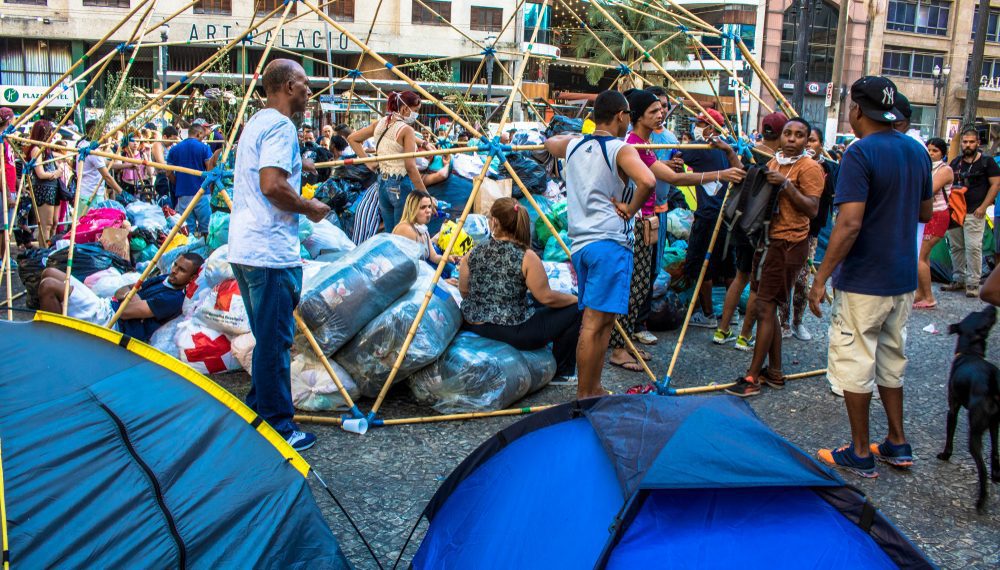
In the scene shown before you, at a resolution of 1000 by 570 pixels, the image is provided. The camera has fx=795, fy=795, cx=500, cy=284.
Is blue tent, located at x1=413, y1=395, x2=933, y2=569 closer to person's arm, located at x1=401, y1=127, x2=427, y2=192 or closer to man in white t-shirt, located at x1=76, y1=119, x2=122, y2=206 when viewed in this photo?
person's arm, located at x1=401, y1=127, x2=427, y2=192

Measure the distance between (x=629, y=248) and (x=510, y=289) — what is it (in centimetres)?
86

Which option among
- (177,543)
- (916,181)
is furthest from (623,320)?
(177,543)

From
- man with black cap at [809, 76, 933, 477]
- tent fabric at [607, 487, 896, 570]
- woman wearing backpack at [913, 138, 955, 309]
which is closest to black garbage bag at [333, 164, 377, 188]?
woman wearing backpack at [913, 138, 955, 309]

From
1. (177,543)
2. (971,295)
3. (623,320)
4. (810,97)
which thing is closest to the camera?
(177,543)

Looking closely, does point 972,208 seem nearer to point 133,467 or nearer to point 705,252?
point 705,252

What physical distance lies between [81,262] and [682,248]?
516 centimetres

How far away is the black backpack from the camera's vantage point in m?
5.05

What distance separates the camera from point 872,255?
12.6 feet

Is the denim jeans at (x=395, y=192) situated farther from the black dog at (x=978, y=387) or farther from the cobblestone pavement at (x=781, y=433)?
the black dog at (x=978, y=387)

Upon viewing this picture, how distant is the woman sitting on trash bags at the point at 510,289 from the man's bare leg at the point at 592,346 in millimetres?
561

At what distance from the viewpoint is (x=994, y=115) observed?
45.1m

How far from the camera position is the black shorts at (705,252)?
6.64 meters

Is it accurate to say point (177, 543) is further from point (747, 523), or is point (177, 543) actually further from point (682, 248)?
point (682, 248)

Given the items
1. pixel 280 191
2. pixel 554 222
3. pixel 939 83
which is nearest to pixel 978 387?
pixel 280 191
